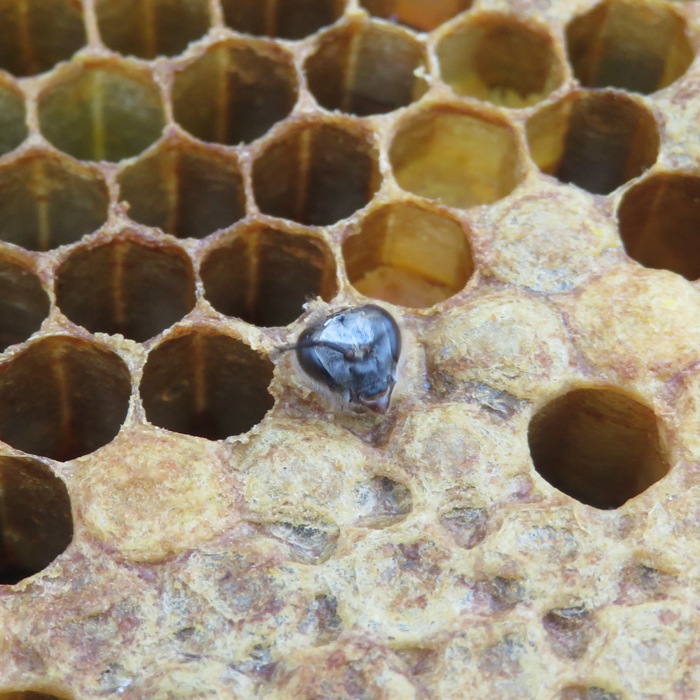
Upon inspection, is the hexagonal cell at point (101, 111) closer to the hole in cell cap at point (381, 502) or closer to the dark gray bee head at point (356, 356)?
the dark gray bee head at point (356, 356)

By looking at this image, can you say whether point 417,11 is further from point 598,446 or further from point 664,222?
point 598,446

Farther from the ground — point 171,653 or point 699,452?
point 699,452

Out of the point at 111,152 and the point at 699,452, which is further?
the point at 111,152

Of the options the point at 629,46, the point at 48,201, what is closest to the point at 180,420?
the point at 48,201

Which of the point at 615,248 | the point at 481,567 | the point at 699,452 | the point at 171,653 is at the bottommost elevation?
the point at 171,653

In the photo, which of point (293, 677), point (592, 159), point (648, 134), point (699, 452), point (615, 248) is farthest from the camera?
point (592, 159)

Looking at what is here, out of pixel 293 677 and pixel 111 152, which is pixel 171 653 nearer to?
pixel 293 677

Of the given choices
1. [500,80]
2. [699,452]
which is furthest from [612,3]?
[699,452]

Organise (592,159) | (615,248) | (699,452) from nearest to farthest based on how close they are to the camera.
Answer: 1. (699,452)
2. (615,248)
3. (592,159)
